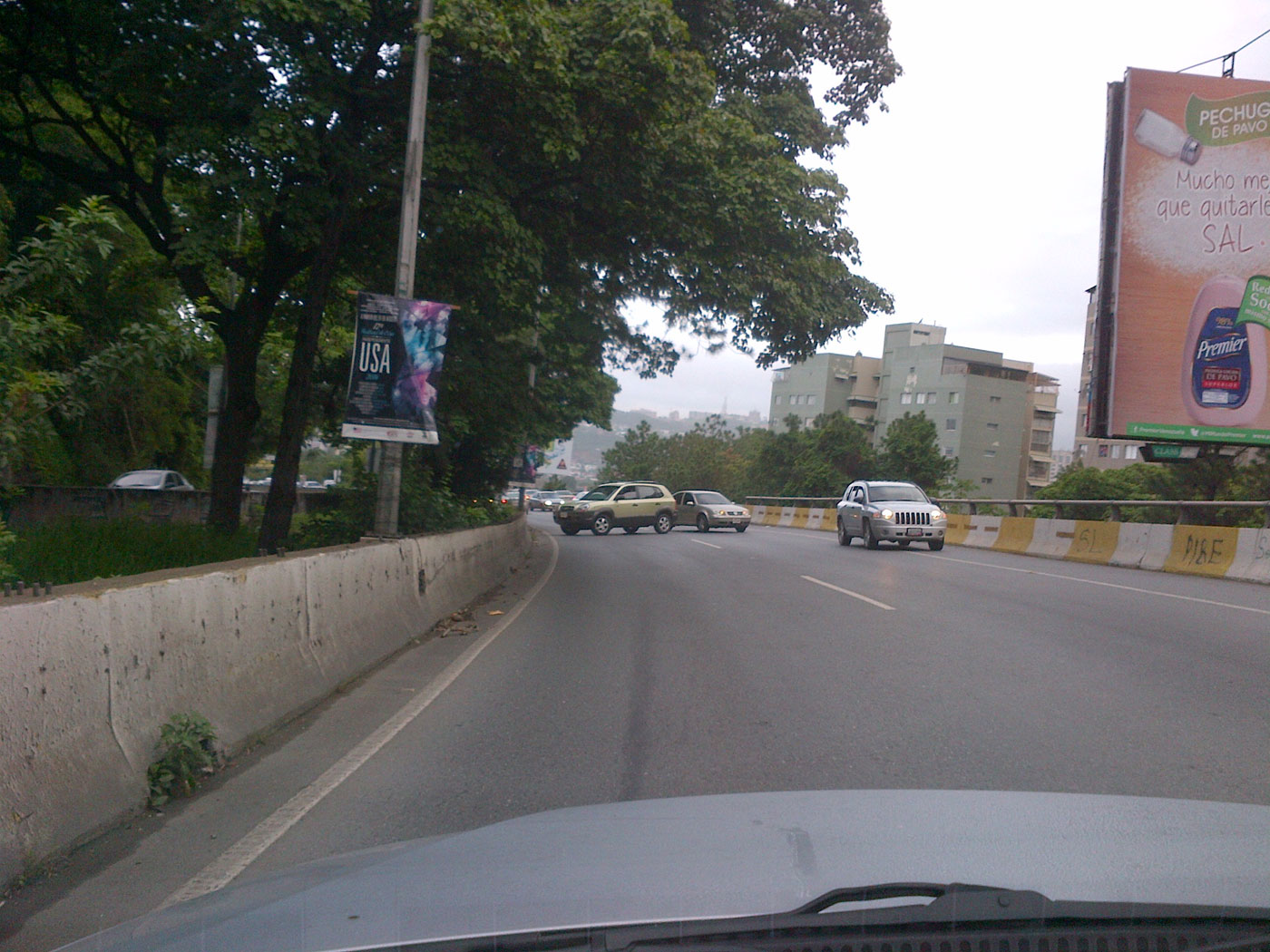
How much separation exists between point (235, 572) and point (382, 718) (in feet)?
4.61

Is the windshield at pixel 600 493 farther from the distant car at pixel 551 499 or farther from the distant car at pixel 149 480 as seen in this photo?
the distant car at pixel 551 499

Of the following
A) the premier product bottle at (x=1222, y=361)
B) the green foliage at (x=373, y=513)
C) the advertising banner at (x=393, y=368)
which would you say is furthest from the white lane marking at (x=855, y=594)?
the premier product bottle at (x=1222, y=361)

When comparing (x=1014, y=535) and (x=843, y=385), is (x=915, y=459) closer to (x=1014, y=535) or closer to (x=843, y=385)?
(x=1014, y=535)

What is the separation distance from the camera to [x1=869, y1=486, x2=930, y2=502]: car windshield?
79.2ft

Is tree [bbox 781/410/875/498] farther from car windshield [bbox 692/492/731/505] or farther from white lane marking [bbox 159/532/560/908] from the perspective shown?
white lane marking [bbox 159/532/560/908]

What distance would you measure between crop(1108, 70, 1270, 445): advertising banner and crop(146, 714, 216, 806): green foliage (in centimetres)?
1964

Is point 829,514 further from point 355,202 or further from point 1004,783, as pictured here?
point 1004,783

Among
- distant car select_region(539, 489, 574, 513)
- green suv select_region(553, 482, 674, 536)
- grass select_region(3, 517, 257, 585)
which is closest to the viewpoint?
grass select_region(3, 517, 257, 585)

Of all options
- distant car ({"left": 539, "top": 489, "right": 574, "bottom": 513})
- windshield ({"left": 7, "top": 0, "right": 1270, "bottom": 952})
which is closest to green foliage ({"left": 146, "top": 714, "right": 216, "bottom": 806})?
windshield ({"left": 7, "top": 0, "right": 1270, "bottom": 952})

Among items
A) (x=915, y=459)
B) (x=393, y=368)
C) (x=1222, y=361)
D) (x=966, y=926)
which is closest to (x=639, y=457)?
(x=915, y=459)

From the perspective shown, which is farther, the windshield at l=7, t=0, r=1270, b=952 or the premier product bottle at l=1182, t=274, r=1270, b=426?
the premier product bottle at l=1182, t=274, r=1270, b=426

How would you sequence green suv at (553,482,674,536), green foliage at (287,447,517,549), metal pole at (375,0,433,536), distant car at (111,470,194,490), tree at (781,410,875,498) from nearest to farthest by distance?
metal pole at (375,0,433,536), green foliage at (287,447,517,549), distant car at (111,470,194,490), green suv at (553,482,674,536), tree at (781,410,875,498)

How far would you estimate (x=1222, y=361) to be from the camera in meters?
20.7

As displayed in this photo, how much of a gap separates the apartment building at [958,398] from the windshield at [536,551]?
52180 mm
